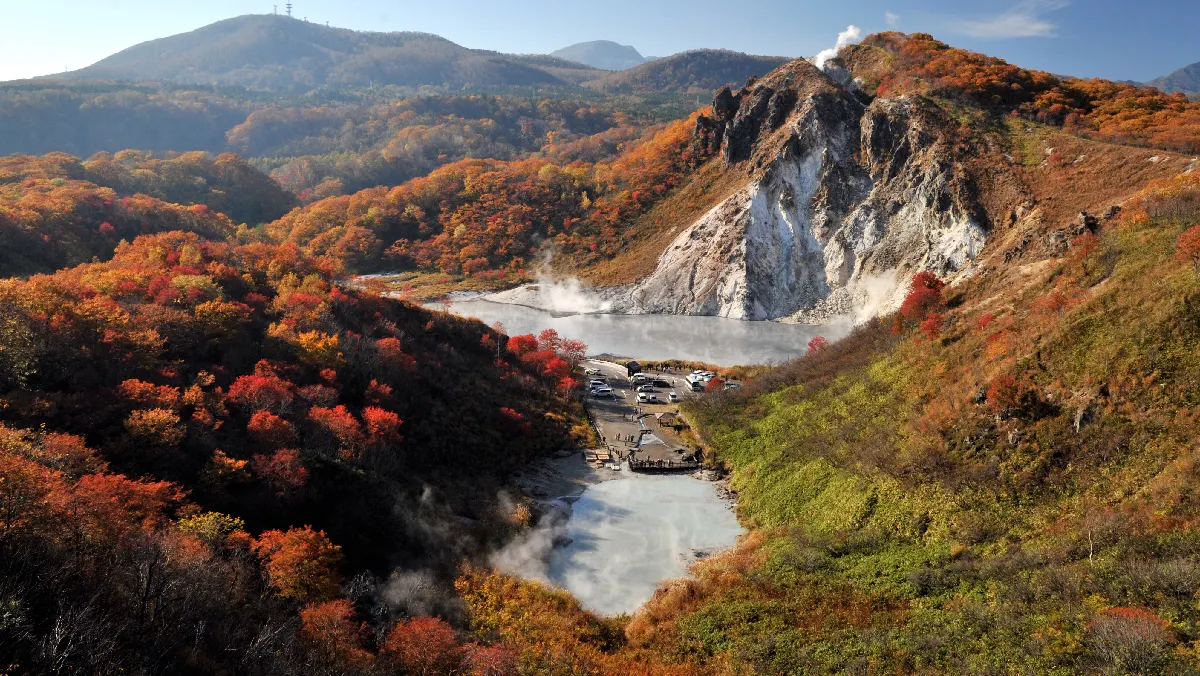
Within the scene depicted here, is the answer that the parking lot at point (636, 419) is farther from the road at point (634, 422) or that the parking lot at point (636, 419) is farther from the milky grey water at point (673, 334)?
the milky grey water at point (673, 334)

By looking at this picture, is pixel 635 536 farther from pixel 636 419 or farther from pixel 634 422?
pixel 636 419

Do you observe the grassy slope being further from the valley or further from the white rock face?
the white rock face

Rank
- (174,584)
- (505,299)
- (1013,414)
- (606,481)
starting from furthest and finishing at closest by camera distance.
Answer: (505,299), (606,481), (1013,414), (174,584)

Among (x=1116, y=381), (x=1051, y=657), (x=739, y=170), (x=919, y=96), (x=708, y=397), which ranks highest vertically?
(x=919, y=96)

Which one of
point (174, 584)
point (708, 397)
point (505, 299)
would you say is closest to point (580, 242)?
point (505, 299)

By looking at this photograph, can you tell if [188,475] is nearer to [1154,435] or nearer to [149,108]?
[1154,435]

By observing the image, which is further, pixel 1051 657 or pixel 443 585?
pixel 443 585
